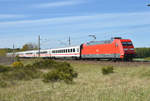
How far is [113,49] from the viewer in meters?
33.4

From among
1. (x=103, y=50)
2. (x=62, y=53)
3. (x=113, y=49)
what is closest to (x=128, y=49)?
(x=113, y=49)

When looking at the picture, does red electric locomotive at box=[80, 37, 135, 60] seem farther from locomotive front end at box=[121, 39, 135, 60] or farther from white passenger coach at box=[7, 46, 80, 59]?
white passenger coach at box=[7, 46, 80, 59]

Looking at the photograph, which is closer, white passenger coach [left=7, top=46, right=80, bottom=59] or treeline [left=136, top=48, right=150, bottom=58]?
white passenger coach [left=7, top=46, right=80, bottom=59]

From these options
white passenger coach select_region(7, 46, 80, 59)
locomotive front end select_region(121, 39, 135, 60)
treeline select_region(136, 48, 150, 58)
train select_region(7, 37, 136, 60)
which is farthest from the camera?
treeline select_region(136, 48, 150, 58)

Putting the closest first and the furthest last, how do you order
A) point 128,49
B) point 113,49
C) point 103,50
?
1. point 128,49
2. point 113,49
3. point 103,50

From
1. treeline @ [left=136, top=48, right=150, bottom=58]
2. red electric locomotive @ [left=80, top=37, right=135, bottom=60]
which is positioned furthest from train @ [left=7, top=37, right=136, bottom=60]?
treeline @ [left=136, top=48, right=150, bottom=58]

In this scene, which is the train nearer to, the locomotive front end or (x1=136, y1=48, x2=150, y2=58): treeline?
the locomotive front end

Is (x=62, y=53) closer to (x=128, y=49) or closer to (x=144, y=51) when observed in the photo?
(x=128, y=49)

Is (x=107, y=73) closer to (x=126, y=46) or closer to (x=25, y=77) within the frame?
(x=25, y=77)

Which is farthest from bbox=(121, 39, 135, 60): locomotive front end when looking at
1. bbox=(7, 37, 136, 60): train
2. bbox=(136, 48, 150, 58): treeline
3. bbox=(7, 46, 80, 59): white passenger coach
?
bbox=(136, 48, 150, 58): treeline

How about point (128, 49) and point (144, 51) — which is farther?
point (144, 51)

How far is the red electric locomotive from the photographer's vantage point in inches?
1266

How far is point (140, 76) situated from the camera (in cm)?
1958

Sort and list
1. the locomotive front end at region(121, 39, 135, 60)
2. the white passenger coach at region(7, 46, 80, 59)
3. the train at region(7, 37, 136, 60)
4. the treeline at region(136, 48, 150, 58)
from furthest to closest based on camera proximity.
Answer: the treeline at region(136, 48, 150, 58)
the white passenger coach at region(7, 46, 80, 59)
the train at region(7, 37, 136, 60)
the locomotive front end at region(121, 39, 135, 60)
